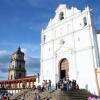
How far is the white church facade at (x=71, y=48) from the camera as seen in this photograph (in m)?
22.7

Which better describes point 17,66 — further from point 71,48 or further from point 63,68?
point 71,48

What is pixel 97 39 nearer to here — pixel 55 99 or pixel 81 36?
pixel 81 36

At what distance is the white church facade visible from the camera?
74.5 feet

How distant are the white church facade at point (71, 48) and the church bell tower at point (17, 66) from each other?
2838cm

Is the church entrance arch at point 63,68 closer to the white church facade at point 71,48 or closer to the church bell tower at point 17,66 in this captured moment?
the white church facade at point 71,48

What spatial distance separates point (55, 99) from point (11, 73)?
136 ft

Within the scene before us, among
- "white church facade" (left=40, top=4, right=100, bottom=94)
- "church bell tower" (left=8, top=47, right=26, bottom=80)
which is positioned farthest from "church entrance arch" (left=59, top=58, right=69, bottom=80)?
"church bell tower" (left=8, top=47, right=26, bottom=80)

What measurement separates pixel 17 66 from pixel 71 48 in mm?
35240

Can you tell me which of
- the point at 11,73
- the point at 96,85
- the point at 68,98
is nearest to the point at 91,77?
the point at 96,85

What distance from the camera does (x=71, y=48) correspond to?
2555 centimetres

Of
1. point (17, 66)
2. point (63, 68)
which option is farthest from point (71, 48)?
point (17, 66)

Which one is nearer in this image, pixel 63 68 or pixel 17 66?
pixel 63 68

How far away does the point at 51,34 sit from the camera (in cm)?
2966

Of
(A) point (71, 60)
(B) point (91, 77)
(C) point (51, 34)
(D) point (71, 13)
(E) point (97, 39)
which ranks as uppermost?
(D) point (71, 13)
